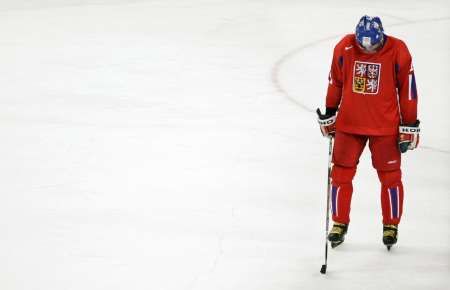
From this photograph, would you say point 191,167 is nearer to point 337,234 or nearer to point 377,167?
point 337,234

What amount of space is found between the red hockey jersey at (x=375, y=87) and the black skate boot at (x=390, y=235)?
457 millimetres

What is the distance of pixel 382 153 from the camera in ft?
14.4

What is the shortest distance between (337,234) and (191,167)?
4.92 feet

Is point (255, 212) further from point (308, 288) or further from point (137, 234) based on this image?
point (308, 288)

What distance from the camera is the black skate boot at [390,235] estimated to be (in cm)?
444

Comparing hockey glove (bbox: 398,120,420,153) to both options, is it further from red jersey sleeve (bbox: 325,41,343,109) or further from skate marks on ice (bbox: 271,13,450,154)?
skate marks on ice (bbox: 271,13,450,154)

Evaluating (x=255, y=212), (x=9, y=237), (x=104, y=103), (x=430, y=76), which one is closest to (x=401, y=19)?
(x=430, y=76)

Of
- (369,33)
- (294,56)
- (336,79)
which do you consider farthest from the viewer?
(294,56)

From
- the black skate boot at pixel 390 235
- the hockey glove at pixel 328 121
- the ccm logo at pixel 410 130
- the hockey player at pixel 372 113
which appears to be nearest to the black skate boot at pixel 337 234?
the hockey player at pixel 372 113

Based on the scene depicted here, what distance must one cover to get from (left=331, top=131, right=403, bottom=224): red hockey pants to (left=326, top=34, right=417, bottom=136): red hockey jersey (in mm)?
62

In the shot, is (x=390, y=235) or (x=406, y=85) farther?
(x=390, y=235)

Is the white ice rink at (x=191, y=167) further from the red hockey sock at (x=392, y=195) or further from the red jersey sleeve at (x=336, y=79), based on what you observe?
the red jersey sleeve at (x=336, y=79)

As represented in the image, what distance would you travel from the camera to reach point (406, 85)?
4281 mm

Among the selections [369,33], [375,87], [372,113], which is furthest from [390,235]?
[369,33]
